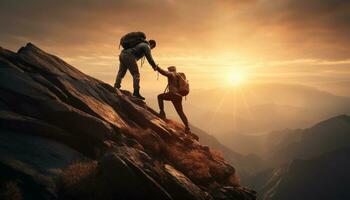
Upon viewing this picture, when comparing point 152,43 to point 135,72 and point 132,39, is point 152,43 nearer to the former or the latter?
point 132,39

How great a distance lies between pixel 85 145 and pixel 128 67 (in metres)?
7.98

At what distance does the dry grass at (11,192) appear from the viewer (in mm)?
9406

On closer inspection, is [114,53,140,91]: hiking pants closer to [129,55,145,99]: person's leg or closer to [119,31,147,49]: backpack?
[129,55,145,99]: person's leg

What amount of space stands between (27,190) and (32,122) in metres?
3.77

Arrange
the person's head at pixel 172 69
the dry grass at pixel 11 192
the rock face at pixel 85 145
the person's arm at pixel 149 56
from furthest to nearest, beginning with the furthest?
1. the person's head at pixel 172 69
2. the person's arm at pixel 149 56
3. the rock face at pixel 85 145
4. the dry grass at pixel 11 192

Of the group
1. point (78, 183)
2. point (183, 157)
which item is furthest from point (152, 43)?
point (78, 183)

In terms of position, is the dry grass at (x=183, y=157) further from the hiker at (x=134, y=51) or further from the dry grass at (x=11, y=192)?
the dry grass at (x=11, y=192)

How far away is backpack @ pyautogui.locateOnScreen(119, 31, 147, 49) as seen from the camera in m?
20.5

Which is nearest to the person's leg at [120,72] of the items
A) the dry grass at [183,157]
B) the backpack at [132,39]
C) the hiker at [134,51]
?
the hiker at [134,51]

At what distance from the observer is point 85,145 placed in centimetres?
1400

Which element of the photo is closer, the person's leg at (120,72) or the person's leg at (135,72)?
the person's leg at (135,72)

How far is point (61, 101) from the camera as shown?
15055 millimetres

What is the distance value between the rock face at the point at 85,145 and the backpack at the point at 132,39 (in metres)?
3.04

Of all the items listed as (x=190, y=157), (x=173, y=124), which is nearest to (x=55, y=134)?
(x=190, y=157)
